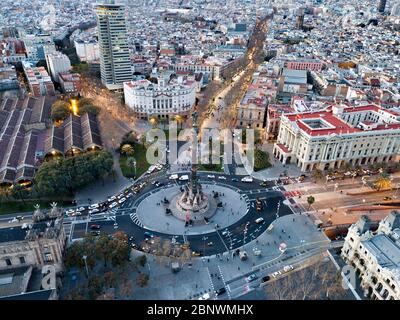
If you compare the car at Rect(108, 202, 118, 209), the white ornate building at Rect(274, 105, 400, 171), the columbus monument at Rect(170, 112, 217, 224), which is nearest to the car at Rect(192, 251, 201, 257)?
the columbus monument at Rect(170, 112, 217, 224)

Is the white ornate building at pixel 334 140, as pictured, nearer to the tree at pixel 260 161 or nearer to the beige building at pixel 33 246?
the tree at pixel 260 161

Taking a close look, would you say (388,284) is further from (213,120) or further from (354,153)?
(213,120)

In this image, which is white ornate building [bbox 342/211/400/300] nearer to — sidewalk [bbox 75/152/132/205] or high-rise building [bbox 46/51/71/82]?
sidewalk [bbox 75/152/132/205]

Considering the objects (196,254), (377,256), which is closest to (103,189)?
(196,254)

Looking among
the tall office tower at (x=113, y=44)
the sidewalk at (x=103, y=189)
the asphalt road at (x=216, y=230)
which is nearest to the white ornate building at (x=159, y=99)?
the tall office tower at (x=113, y=44)

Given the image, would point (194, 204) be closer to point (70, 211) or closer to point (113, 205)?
point (113, 205)

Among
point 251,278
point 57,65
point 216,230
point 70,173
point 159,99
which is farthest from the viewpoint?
point 57,65
